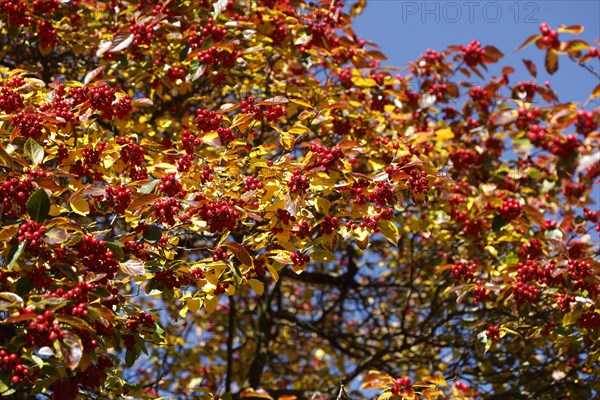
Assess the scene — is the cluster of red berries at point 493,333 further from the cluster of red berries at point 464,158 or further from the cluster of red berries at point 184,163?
the cluster of red berries at point 184,163

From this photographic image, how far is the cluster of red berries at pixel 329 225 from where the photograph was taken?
3.51 m

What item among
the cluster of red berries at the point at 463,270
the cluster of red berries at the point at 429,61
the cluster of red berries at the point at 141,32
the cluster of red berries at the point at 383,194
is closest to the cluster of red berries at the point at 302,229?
the cluster of red berries at the point at 383,194

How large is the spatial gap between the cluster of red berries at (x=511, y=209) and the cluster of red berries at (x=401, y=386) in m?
1.68

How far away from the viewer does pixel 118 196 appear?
10.6 ft

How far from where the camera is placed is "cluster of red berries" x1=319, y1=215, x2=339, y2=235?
3.51 metres

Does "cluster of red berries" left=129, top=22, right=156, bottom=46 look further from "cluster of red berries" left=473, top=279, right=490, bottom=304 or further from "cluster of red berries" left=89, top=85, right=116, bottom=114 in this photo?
"cluster of red berries" left=473, top=279, right=490, bottom=304

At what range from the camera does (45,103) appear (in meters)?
3.68

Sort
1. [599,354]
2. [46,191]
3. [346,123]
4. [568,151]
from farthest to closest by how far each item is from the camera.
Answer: [346,123] < [599,354] < [568,151] < [46,191]

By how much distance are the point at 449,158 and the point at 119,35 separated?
2580 mm

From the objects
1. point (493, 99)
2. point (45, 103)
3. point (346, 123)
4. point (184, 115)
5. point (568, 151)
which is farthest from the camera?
point (184, 115)

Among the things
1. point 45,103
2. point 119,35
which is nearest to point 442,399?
point 45,103

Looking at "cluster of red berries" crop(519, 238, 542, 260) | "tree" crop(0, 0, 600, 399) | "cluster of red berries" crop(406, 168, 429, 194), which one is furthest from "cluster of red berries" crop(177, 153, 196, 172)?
"cluster of red berries" crop(519, 238, 542, 260)

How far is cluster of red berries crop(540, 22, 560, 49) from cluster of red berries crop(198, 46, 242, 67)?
1860mm

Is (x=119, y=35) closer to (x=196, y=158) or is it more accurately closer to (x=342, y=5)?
(x=196, y=158)
